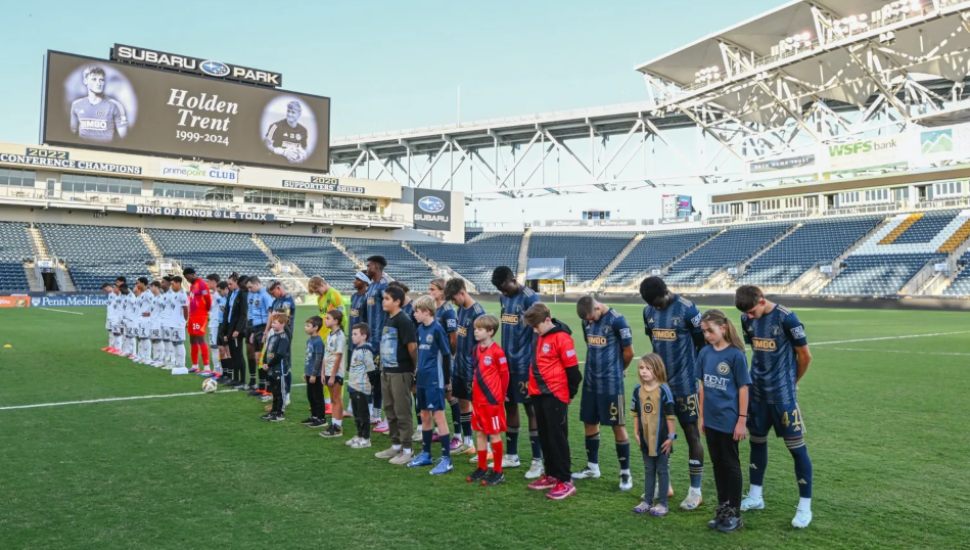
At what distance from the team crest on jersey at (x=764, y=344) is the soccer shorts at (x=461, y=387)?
9.87ft

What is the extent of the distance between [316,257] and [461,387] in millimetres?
49495

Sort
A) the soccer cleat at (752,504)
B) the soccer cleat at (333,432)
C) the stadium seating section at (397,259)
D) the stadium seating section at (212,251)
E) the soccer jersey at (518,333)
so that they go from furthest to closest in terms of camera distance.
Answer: the stadium seating section at (397,259)
the stadium seating section at (212,251)
the soccer cleat at (333,432)
the soccer jersey at (518,333)
the soccer cleat at (752,504)

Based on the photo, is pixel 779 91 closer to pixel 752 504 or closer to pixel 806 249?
pixel 806 249

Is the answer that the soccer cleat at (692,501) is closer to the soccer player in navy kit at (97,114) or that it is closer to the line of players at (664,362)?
the line of players at (664,362)

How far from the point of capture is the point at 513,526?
4879 millimetres

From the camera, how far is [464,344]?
7133 millimetres

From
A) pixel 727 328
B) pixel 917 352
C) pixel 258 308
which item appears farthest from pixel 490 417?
pixel 917 352

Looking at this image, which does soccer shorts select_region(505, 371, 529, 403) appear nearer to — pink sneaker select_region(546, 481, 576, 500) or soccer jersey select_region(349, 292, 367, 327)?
pink sneaker select_region(546, 481, 576, 500)

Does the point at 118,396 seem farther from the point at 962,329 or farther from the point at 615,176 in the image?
the point at 615,176

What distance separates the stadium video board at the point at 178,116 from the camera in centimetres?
4247

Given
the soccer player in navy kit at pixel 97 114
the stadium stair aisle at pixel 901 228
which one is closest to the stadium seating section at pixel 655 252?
the stadium stair aisle at pixel 901 228

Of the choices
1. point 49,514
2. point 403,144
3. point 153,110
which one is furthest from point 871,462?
point 403,144

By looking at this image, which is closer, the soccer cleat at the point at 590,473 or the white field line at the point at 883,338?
the soccer cleat at the point at 590,473

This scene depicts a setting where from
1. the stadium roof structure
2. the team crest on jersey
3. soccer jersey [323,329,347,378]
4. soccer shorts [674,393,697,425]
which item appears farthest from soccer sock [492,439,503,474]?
the stadium roof structure
